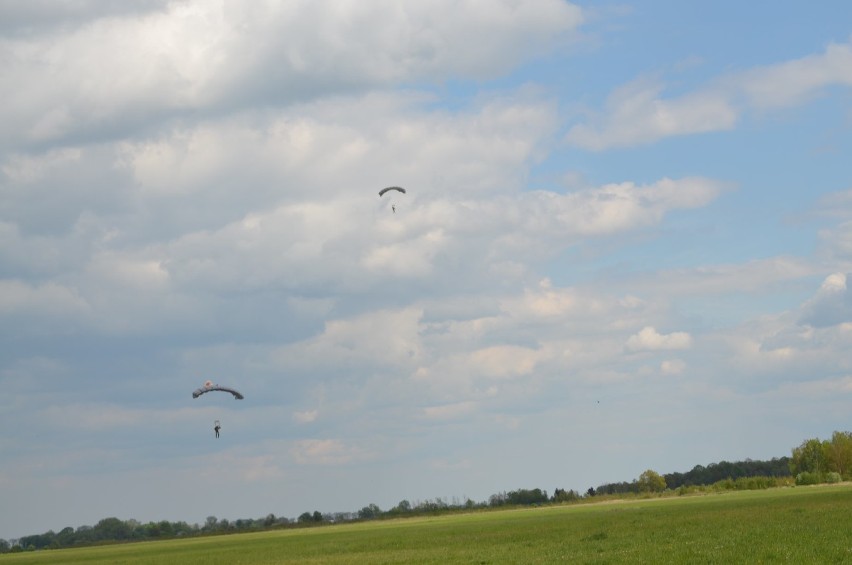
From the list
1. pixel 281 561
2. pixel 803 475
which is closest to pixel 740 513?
pixel 281 561

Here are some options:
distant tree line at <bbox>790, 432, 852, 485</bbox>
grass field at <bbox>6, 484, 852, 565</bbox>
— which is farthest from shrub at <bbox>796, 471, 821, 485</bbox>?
grass field at <bbox>6, 484, 852, 565</bbox>

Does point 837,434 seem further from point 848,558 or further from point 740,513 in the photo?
point 848,558

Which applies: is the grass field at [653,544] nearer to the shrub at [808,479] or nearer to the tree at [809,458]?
the shrub at [808,479]

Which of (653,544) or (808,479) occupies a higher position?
(808,479)

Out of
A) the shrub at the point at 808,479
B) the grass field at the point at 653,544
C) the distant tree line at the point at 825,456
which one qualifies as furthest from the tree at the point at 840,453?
the grass field at the point at 653,544

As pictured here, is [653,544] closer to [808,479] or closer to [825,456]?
[808,479]

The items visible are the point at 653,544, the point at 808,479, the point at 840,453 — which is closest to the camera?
the point at 653,544

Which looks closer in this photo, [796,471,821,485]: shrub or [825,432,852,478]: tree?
[796,471,821,485]: shrub

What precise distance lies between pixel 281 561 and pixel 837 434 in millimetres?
145608

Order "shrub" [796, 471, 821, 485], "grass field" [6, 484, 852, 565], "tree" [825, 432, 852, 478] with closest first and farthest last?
"grass field" [6, 484, 852, 565] < "shrub" [796, 471, 821, 485] < "tree" [825, 432, 852, 478]

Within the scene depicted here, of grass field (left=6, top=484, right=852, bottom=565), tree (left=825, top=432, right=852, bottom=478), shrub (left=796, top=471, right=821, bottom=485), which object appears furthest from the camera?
tree (left=825, top=432, right=852, bottom=478)

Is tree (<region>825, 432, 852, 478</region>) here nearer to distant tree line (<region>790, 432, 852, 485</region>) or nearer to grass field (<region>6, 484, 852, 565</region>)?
distant tree line (<region>790, 432, 852, 485</region>)

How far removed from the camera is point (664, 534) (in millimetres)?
49688

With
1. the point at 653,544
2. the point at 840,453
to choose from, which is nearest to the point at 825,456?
the point at 840,453
